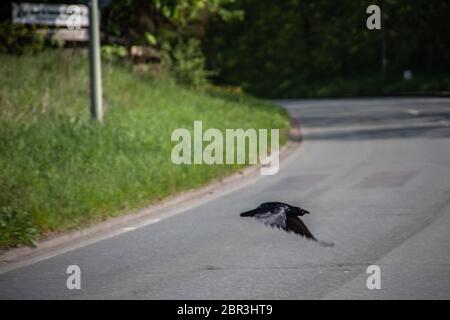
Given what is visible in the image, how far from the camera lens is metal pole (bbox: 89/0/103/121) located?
1345cm

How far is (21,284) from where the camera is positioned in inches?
294

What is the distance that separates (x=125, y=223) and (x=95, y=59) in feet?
13.8

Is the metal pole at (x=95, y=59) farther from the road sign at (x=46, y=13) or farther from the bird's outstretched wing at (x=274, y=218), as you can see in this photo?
the bird's outstretched wing at (x=274, y=218)

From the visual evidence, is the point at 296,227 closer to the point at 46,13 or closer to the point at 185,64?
the point at 46,13

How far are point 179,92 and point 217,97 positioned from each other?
10.7 ft

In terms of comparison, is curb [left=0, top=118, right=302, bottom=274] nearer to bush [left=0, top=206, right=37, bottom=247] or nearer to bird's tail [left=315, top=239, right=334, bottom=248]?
bush [left=0, top=206, right=37, bottom=247]

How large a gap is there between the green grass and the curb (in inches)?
7.2

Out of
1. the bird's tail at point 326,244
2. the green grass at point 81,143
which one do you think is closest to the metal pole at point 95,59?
the green grass at point 81,143

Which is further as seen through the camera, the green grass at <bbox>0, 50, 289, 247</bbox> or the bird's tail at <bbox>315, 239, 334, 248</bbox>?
the green grass at <bbox>0, 50, 289, 247</bbox>

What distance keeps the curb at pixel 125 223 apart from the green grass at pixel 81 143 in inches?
7.2

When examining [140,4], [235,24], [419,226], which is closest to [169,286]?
[419,226]

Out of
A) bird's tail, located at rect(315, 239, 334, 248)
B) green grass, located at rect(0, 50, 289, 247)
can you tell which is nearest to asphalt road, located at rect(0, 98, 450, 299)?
bird's tail, located at rect(315, 239, 334, 248)

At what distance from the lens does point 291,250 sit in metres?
8.51

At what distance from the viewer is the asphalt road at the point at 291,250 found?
691 cm
